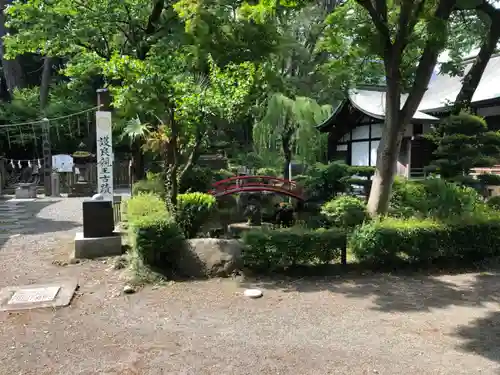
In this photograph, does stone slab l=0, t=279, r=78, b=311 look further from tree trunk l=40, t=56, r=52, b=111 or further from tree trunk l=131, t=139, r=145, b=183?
tree trunk l=40, t=56, r=52, b=111

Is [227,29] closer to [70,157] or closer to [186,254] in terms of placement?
[186,254]

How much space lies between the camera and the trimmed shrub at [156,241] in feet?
21.2

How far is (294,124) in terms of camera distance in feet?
54.9

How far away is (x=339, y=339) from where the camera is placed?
4.44 metres

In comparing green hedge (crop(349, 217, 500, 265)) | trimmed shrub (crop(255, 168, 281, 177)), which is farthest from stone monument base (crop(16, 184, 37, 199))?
green hedge (crop(349, 217, 500, 265))

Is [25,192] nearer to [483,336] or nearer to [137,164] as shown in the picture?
[137,164]

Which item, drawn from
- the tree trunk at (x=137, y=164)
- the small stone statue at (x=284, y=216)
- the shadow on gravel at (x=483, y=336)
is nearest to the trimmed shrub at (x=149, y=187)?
the tree trunk at (x=137, y=164)

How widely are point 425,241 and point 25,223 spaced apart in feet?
36.3

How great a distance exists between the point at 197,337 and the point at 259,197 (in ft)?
27.0

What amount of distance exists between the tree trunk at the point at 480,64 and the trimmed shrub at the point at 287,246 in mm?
7585

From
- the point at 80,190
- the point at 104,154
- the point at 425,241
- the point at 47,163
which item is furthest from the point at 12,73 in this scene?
the point at 425,241

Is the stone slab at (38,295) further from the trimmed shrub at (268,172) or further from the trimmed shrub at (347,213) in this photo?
the trimmed shrub at (268,172)

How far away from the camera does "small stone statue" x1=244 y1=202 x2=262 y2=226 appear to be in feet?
38.5

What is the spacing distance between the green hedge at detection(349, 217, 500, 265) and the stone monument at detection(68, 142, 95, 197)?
58.3 feet
